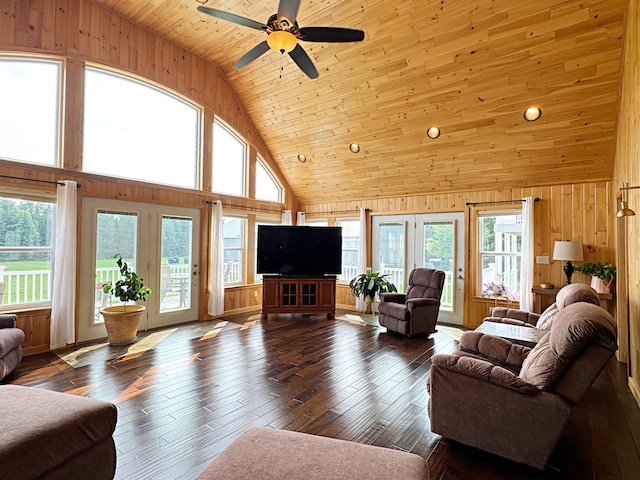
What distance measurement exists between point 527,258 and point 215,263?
5.31 meters

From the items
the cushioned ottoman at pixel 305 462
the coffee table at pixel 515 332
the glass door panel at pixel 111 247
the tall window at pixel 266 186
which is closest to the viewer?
the cushioned ottoman at pixel 305 462

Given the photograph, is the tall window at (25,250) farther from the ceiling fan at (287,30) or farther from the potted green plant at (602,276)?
the potted green plant at (602,276)

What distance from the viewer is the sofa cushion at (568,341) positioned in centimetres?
193

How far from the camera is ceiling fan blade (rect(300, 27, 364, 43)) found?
301 centimetres

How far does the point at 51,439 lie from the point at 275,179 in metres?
6.51

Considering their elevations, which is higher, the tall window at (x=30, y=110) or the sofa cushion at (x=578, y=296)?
the tall window at (x=30, y=110)

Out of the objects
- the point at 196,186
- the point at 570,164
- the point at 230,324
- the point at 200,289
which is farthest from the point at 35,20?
the point at 570,164

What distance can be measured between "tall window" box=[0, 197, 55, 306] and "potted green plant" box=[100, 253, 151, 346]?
2.57ft

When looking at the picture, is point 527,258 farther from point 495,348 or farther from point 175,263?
point 175,263

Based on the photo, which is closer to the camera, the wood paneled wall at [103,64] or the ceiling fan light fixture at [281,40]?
the ceiling fan light fixture at [281,40]

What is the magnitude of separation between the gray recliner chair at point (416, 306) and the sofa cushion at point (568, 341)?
2.92 meters

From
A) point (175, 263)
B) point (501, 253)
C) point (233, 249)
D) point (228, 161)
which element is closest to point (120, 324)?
point (175, 263)

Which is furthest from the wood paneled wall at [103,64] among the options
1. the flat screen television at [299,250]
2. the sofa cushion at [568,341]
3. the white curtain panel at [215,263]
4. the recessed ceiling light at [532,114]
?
the sofa cushion at [568,341]

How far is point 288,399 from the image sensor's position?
10.1 feet
